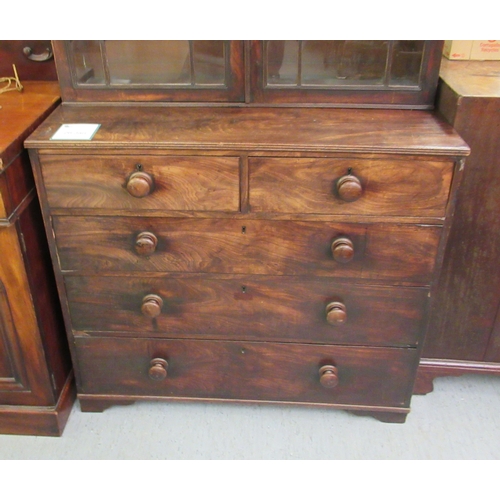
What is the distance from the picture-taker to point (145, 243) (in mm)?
1300

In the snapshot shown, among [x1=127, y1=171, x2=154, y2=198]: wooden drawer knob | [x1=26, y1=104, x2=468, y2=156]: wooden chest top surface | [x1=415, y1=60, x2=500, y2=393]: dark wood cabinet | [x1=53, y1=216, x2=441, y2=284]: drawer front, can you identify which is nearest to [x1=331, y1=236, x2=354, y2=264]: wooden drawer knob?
[x1=53, y1=216, x2=441, y2=284]: drawer front

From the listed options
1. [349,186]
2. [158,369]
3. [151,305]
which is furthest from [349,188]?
[158,369]

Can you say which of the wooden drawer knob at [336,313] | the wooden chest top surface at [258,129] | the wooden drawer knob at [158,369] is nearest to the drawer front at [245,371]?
the wooden drawer knob at [158,369]

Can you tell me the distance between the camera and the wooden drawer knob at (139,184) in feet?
3.97

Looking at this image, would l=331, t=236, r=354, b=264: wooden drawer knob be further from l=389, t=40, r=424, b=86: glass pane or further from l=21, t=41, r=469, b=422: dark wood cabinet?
l=389, t=40, r=424, b=86: glass pane

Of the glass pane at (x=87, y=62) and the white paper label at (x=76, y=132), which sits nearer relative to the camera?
the white paper label at (x=76, y=132)

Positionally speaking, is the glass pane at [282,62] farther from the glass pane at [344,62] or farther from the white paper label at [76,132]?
the white paper label at [76,132]

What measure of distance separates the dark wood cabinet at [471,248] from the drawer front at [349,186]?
0.19 meters

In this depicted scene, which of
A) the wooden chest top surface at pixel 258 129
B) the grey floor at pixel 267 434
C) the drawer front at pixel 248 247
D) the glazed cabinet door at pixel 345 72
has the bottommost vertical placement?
the grey floor at pixel 267 434

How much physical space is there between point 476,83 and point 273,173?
59 cm

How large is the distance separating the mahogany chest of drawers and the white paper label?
0.08 feet

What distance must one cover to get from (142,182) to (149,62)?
0.39m

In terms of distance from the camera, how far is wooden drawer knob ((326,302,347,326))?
4.52 feet
